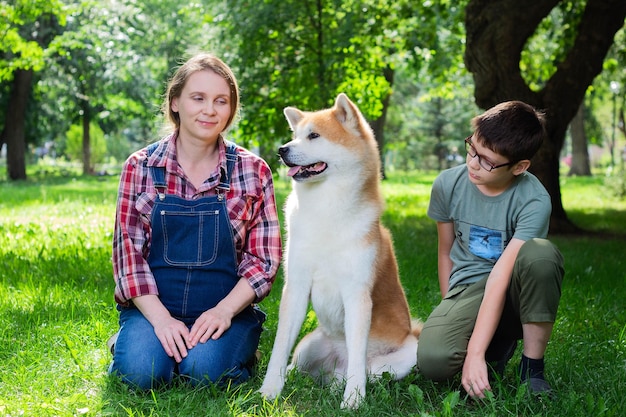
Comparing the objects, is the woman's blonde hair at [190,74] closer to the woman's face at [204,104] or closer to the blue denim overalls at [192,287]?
the woman's face at [204,104]

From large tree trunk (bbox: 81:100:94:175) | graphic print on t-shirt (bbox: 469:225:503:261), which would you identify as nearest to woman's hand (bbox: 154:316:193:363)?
graphic print on t-shirt (bbox: 469:225:503:261)

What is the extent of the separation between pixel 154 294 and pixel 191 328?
0.25 meters

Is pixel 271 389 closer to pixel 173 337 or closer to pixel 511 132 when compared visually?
pixel 173 337

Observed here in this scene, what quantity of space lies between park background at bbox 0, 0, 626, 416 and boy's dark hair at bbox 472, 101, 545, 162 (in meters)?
1.11

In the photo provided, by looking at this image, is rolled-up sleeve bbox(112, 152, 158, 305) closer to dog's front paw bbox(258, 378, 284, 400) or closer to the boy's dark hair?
dog's front paw bbox(258, 378, 284, 400)

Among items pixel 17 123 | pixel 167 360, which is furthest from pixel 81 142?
pixel 167 360

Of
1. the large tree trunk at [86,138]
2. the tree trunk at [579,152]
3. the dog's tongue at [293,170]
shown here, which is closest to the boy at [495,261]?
the dog's tongue at [293,170]

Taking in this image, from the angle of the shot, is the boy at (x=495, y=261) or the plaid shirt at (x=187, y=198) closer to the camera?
the boy at (x=495, y=261)

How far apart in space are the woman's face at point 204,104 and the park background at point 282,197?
0.61 metres

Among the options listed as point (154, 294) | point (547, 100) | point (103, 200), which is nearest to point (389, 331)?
point (154, 294)

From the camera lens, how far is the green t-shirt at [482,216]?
3135 mm

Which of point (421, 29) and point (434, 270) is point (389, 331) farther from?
point (421, 29)

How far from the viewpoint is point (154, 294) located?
331cm

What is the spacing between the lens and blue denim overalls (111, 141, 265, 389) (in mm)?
3199
